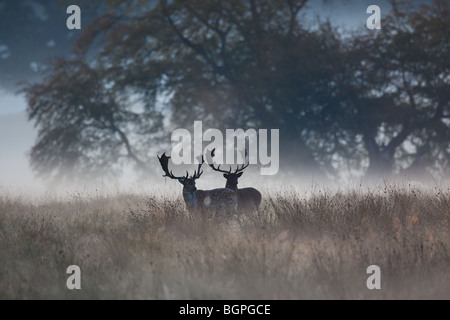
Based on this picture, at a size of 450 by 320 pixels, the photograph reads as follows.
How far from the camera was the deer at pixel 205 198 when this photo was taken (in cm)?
1041

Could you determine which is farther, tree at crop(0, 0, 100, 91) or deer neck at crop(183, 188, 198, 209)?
tree at crop(0, 0, 100, 91)

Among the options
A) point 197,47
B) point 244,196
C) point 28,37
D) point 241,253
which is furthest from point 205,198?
point 28,37

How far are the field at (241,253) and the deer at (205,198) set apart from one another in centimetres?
26

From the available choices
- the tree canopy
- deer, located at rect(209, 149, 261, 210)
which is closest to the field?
deer, located at rect(209, 149, 261, 210)

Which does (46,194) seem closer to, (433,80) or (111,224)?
(111,224)

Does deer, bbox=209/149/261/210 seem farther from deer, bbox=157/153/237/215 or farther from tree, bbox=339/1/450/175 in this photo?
tree, bbox=339/1/450/175

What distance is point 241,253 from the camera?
24.4 feet

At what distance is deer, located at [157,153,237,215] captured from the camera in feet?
34.1

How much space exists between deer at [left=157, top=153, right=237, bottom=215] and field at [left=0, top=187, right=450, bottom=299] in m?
0.26

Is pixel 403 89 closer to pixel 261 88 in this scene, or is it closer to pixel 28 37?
pixel 261 88

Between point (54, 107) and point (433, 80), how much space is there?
17518mm

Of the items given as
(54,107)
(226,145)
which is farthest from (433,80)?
(54,107)

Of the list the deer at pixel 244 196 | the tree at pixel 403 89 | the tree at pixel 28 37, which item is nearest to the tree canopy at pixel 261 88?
the tree at pixel 403 89

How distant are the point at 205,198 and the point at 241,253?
334cm
